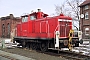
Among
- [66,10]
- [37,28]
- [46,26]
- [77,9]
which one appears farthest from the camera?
[66,10]

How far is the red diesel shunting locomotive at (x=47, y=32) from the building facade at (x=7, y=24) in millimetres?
32734

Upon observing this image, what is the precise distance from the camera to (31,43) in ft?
59.4

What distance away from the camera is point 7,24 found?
174 feet

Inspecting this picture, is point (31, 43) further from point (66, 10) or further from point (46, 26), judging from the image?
point (66, 10)

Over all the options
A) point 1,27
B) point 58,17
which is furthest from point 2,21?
point 58,17

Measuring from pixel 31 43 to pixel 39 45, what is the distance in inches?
64.2

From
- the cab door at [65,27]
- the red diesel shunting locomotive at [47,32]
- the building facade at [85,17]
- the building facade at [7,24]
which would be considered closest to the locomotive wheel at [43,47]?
the red diesel shunting locomotive at [47,32]

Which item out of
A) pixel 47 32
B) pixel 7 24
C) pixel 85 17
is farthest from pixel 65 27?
pixel 7 24

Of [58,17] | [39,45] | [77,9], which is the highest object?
[77,9]

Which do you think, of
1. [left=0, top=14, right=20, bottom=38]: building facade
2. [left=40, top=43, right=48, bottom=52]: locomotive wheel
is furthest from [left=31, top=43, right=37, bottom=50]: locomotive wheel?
[left=0, top=14, right=20, bottom=38]: building facade

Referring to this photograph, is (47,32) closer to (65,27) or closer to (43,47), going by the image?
(43,47)

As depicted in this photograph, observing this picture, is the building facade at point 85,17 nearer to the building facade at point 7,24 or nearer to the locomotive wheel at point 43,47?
the building facade at point 7,24

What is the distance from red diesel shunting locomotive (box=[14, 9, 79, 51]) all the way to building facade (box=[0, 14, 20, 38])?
32.7 m

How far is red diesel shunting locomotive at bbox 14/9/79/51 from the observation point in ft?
47.8
